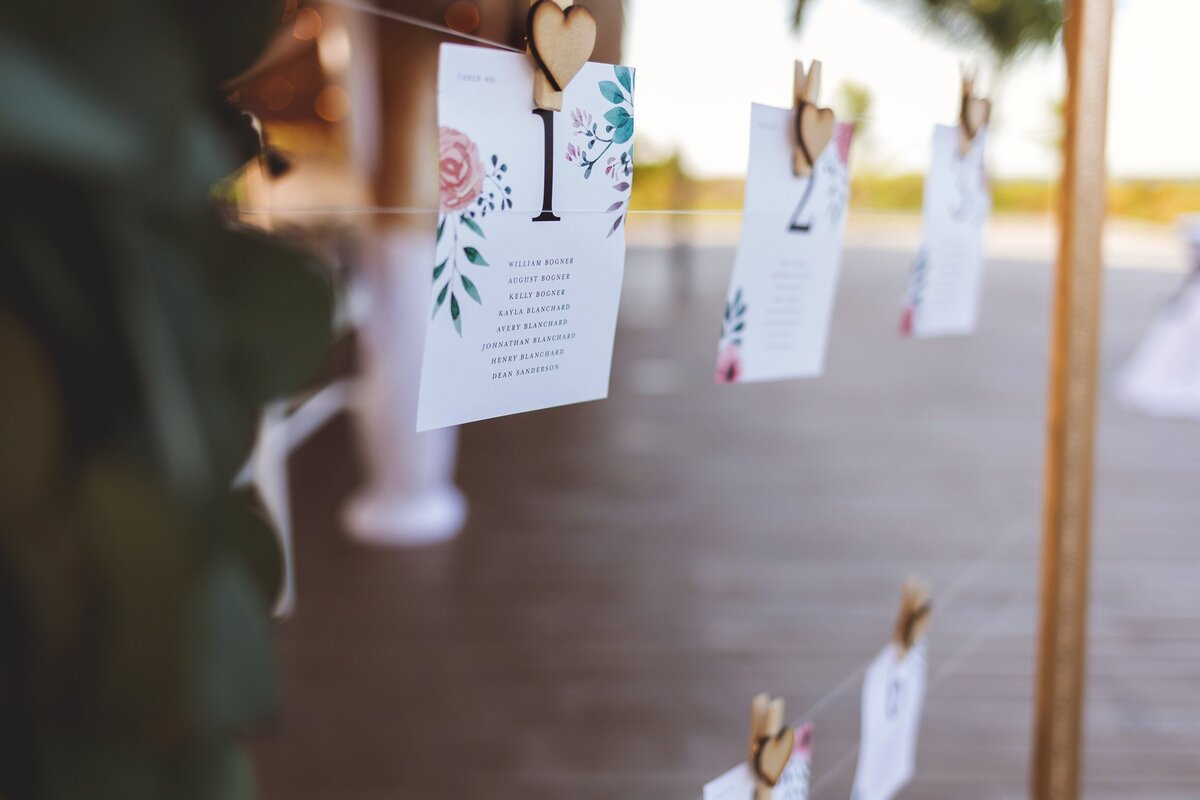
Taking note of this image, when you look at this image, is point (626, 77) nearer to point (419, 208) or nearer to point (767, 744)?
point (419, 208)

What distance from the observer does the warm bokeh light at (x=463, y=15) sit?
2.39 metres

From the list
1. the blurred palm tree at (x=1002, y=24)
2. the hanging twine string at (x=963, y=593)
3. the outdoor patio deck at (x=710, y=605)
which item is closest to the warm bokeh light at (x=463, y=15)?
the outdoor patio deck at (x=710, y=605)

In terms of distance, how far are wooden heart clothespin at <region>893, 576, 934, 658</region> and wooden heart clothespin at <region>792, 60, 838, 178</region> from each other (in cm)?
41

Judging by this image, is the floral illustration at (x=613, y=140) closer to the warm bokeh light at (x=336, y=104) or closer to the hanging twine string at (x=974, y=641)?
the hanging twine string at (x=974, y=641)

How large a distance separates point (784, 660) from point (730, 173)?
1.28m

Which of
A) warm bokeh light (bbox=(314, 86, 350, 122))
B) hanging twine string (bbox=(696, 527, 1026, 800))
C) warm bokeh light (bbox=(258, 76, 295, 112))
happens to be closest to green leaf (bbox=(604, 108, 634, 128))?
warm bokeh light (bbox=(258, 76, 295, 112))

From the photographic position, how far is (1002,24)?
3.76 ft

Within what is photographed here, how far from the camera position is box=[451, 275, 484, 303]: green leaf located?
16.5 inches

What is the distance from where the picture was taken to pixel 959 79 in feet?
2.42

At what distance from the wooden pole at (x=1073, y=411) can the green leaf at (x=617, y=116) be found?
46cm

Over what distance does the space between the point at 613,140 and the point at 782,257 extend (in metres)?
0.18

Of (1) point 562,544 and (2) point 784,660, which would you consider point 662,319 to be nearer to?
(1) point 562,544

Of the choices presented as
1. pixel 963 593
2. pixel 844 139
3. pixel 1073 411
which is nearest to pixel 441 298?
pixel 844 139

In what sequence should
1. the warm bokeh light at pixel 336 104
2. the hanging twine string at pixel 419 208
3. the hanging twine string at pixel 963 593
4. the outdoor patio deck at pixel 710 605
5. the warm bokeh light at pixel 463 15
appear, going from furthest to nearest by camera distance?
1. the warm bokeh light at pixel 336 104
2. the warm bokeh light at pixel 463 15
3. the hanging twine string at pixel 963 593
4. the outdoor patio deck at pixel 710 605
5. the hanging twine string at pixel 419 208
